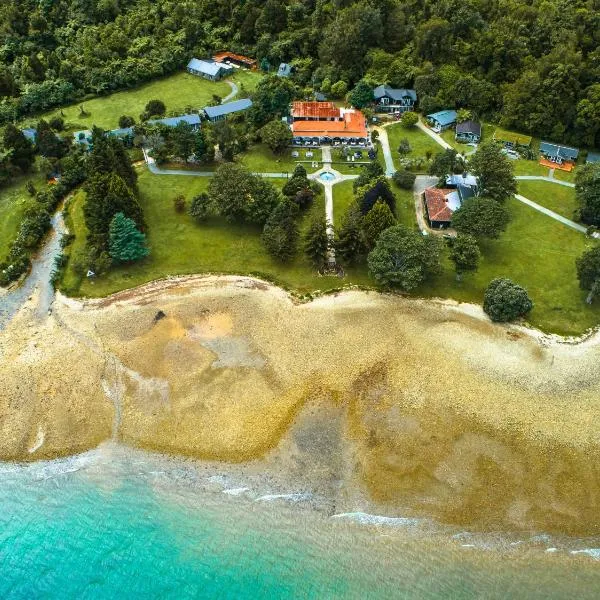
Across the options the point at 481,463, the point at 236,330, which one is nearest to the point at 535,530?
the point at 481,463

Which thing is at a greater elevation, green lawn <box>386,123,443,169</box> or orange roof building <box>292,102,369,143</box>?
orange roof building <box>292,102,369,143</box>

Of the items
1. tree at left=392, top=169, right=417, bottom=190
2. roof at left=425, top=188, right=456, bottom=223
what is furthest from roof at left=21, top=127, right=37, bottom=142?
roof at left=425, top=188, right=456, bottom=223

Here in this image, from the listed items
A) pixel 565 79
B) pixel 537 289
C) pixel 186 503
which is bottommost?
pixel 186 503

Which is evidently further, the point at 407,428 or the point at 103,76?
the point at 103,76

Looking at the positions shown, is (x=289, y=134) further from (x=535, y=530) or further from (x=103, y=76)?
(x=535, y=530)

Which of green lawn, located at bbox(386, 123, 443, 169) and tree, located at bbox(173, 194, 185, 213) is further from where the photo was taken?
green lawn, located at bbox(386, 123, 443, 169)

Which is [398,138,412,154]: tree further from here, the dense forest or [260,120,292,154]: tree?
[260,120,292,154]: tree

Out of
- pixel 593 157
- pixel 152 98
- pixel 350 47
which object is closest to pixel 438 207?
pixel 593 157
